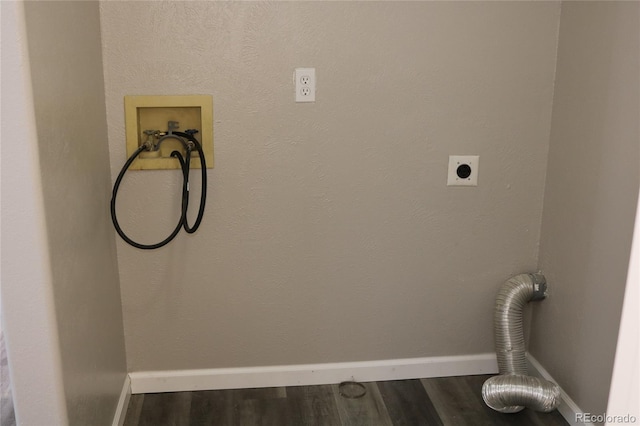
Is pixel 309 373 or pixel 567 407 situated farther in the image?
pixel 309 373

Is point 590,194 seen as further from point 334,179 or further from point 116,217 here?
point 116,217

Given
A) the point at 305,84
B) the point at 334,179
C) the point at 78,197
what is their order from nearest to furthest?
the point at 78,197
the point at 305,84
the point at 334,179

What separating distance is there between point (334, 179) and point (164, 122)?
626 mm

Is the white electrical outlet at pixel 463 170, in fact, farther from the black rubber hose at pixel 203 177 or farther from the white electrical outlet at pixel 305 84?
the black rubber hose at pixel 203 177

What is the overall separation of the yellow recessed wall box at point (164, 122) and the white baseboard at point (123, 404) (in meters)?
0.80

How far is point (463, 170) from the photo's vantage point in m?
2.12

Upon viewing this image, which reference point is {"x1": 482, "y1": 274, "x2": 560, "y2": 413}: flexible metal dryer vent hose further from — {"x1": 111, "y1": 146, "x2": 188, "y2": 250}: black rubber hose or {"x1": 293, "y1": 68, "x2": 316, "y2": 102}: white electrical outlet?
{"x1": 111, "y1": 146, "x2": 188, "y2": 250}: black rubber hose

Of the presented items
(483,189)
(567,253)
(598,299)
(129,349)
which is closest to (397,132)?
(483,189)

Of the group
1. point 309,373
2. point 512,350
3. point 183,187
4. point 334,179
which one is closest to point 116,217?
point 183,187

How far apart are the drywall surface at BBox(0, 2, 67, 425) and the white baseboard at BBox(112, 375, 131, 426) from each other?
23.0 inches

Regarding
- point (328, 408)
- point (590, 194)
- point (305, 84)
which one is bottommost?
point (328, 408)

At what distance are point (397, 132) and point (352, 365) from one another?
924 mm

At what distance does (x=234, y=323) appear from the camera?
2.17 meters

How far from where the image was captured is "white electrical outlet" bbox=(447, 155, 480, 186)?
2.10 m
